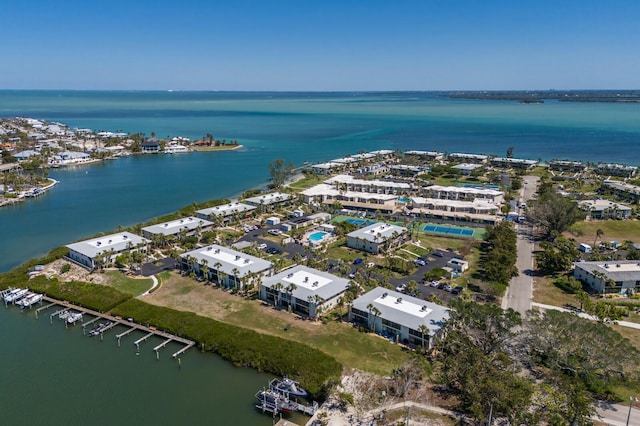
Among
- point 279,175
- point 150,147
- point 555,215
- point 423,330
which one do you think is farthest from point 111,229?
point 150,147

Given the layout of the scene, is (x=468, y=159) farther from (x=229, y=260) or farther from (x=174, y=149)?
(x=174, y=149)

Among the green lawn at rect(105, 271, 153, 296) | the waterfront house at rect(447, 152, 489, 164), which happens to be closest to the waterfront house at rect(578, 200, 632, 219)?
the waterfront house at rect(447, 152, 489, 164)

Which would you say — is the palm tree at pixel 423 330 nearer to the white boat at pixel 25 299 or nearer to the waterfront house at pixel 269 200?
the white boat at pixel 25 299

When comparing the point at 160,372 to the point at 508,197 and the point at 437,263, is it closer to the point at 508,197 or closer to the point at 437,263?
the point at 437,263

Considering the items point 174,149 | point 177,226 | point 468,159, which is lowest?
point 177,226

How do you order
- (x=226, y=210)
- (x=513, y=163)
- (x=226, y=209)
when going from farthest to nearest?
(x=513, y=163) < (x=226, y=209) < (x=226, y=210)

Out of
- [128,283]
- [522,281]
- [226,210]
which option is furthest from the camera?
[226,210]
